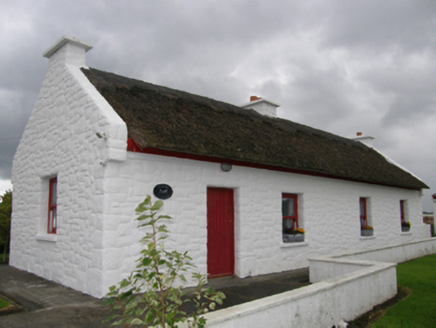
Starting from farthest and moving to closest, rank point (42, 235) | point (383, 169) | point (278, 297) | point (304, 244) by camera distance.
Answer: point (383, 169) → point (304, 244) → point (42, 235) → point (278, 297)

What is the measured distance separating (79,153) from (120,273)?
8.12 feet

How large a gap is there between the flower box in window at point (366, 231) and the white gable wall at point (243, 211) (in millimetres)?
198

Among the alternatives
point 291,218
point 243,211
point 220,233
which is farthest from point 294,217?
point 220,233

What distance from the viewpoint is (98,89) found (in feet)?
24.7

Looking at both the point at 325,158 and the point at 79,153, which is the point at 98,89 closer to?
the point at 79,153

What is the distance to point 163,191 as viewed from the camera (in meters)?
6.84

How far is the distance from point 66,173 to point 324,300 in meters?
5.44

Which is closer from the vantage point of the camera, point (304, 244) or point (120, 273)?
point (120, 273)

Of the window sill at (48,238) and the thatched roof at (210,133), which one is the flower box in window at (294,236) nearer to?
the thatched roof at (210,133)

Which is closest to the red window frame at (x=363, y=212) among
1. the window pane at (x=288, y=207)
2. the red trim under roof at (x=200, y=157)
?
the red trim under roof at (x=200, y=157)

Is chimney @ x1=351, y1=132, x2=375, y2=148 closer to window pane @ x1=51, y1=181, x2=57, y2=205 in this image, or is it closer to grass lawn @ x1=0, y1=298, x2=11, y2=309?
window pane @ x1=51, y1=181, x2=57, y2=205

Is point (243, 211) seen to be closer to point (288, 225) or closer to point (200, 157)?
point (200, 157)

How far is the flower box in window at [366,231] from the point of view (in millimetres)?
12988

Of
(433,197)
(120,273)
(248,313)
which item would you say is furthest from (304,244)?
(433,197)
